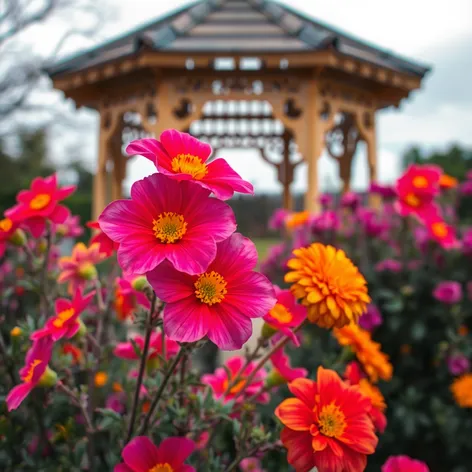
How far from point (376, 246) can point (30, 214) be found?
1.63m

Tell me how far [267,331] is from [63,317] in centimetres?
30

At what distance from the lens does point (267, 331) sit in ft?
2.40

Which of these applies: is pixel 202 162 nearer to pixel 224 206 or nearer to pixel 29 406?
pixel 224 206

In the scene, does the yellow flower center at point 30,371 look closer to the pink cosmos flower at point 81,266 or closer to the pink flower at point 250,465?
the pink cosmos flower at point 81,266

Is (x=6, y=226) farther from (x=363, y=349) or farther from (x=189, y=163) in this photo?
(x=363, y=349)

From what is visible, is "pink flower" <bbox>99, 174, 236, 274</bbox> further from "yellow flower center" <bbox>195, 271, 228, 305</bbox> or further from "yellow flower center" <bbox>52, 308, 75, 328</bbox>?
"yellow flower center" <bbox>52, 308, 75, 328</bbox>

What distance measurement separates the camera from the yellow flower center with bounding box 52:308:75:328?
689 mm

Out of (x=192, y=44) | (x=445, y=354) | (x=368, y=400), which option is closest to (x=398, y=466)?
(x=368, y=400)

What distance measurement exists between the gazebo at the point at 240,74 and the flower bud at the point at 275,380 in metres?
3.16

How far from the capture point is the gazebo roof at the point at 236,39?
3.57m

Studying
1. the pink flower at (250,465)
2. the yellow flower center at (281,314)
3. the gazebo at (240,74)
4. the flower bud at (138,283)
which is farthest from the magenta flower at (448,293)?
the gazebo at (240,74)

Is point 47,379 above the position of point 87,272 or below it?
below

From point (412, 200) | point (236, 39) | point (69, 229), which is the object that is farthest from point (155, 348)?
point (236, 39)

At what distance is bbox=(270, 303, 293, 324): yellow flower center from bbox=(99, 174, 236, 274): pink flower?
0.22 meters
